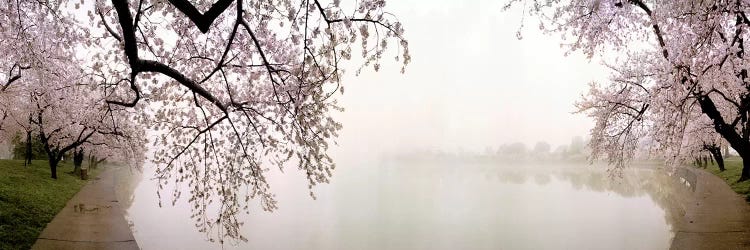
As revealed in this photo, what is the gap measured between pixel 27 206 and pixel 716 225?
16235 millimetres

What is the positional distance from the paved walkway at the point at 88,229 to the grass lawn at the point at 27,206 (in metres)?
0.22

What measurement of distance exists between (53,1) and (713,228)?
13.3 metres

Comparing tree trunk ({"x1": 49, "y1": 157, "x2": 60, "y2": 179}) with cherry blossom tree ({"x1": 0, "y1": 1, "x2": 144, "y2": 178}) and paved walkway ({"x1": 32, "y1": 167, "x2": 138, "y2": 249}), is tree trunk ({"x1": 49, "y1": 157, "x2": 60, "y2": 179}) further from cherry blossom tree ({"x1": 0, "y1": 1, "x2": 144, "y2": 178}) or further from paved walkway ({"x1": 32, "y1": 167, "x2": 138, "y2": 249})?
paved walkway ({"x1": 32, "y1": 167, "x2": 138, "y2": 249})

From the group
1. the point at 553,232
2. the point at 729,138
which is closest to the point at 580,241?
the point at 553,232

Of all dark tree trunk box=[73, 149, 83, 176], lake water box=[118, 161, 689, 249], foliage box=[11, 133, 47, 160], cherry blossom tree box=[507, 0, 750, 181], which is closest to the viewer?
cherry blossom tree box=[507, 0, 750, 181]

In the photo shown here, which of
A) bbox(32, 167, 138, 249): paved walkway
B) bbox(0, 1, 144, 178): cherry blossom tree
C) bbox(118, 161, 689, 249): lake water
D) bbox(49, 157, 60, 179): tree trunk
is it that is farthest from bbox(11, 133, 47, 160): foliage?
bbox(32, 167, 138, 249): paved walkway

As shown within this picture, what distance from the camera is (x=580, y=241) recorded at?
1325cm

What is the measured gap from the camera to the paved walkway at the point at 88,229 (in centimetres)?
931

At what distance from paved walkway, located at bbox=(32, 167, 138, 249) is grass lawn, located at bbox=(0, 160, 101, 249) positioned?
0.22 m

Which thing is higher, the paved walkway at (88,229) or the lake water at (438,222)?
the paved walkway at (88,229)

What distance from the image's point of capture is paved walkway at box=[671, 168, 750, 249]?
8.54 meters

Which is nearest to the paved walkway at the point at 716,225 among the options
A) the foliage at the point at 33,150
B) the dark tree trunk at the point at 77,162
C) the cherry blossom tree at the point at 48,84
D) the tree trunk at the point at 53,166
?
the cherry blossom tree at the point at 48,84

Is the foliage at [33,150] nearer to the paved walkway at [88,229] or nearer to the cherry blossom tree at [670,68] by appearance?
the paved walkway at [88,229]

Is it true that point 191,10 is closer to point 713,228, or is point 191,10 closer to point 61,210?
point 713,228
